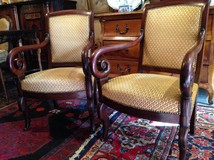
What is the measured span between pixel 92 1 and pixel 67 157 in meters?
2.26

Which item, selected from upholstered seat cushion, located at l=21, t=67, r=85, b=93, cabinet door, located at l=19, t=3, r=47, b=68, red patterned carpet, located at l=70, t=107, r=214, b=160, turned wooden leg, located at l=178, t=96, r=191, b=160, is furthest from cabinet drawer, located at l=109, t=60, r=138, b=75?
cabinet door, located at l=19, t=3, r=47, b=68

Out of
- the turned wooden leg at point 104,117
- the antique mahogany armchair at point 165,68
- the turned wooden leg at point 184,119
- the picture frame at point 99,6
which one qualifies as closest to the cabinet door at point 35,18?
the picture frame at point 99,6

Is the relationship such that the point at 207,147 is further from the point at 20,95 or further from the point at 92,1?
the point at 92,1

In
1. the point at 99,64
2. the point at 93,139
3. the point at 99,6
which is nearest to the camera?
the point at 99,64

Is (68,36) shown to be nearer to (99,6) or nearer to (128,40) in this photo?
(128,40)

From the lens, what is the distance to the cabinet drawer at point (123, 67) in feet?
6.88

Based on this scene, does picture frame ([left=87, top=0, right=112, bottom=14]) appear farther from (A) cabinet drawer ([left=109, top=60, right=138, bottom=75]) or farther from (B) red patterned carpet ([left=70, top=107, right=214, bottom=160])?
(B) red patterned carpet ([left=70, top=107, right=214, bottom=160])

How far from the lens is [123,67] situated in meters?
2.17

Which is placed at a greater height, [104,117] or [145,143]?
[104,117]

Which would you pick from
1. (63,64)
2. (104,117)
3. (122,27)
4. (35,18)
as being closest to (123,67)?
(122,27)

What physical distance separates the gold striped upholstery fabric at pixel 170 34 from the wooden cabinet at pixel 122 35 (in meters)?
0.53

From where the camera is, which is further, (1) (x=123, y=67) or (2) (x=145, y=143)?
(1) (x=123, y=67)

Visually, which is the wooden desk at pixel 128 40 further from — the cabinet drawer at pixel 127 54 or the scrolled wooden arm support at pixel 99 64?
the scrolled wooden arm support at pixel 99 64

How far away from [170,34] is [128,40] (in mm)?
729
